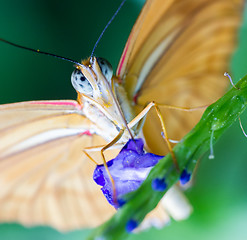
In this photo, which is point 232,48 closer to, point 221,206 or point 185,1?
point 185,1

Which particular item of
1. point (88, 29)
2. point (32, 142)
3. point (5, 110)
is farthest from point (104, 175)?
point (88, 29)

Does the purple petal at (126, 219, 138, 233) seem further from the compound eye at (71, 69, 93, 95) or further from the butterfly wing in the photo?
the butterfly wing

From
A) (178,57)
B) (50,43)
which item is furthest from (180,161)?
(50,43)

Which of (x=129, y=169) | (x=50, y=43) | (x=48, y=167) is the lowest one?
(x=48, y=167)

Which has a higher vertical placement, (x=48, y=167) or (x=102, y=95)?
(x=102, y=95)

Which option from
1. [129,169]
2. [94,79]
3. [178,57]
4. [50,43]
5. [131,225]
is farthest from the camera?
[50,43]

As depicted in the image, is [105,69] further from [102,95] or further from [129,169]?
[129,169]
